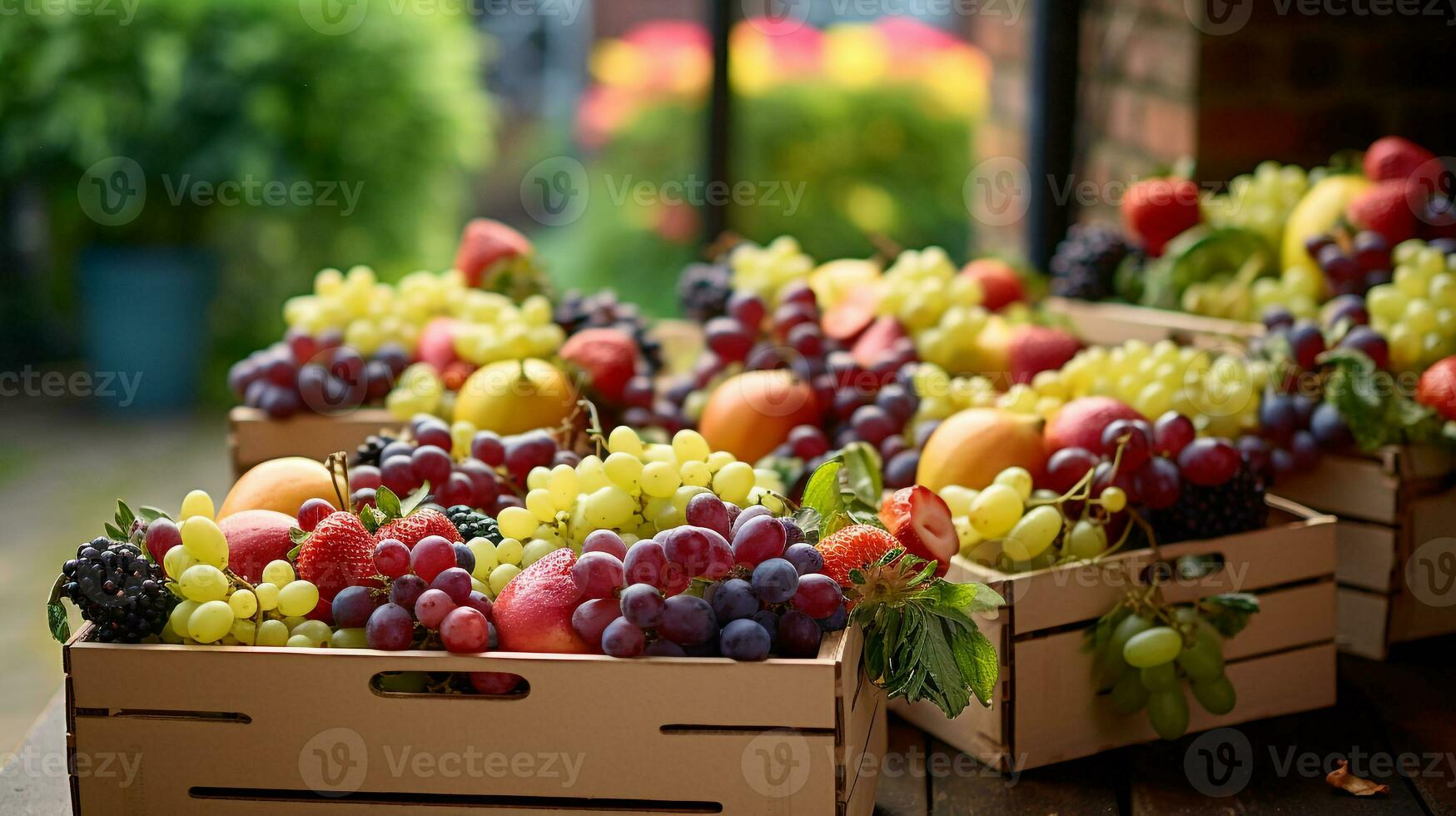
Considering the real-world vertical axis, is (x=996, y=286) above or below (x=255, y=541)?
above

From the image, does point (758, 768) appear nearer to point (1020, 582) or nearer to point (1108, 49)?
point (1020, 582)

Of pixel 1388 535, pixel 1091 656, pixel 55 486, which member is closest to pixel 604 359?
pixel 1091 656

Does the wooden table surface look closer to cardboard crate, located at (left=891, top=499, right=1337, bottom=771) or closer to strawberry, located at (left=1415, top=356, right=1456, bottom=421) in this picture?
cardboard crate, located at (left=891, top=499, right=1337, bottom=771)

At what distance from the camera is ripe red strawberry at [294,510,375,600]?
3.42 ft

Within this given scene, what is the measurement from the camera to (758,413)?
61.9 inches

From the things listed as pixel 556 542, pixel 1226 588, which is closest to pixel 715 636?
pixel 556 542

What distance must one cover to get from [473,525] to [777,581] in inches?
12.1

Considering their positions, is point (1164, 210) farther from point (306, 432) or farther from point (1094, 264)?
point (306, 432)

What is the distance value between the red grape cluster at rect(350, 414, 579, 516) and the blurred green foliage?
2361 millimetres

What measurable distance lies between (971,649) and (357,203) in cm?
305

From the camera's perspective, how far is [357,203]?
12.3 feet

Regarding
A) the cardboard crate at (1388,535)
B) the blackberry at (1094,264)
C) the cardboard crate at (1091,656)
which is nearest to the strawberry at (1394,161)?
the blackberry at (1094,264)

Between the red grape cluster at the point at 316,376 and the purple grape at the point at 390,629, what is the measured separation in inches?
28.7

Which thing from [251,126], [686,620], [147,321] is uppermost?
[251,126]
